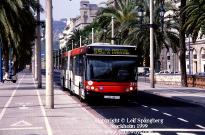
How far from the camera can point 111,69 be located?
25625 mm

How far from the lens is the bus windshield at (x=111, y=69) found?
1010 inches

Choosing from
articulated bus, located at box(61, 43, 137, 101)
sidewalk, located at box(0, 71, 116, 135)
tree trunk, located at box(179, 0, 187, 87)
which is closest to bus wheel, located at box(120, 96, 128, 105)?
articulated bus, located at box(61, 43, 137, 101)

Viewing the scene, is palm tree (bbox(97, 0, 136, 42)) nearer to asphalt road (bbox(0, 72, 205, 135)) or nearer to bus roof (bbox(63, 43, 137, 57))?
bus roof (bbox(63, 43, 137, 57))

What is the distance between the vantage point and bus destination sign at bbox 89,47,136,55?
1020 inches

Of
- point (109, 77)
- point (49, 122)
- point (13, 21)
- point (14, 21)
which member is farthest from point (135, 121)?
point (14, 21)

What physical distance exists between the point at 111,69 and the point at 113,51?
0.90m

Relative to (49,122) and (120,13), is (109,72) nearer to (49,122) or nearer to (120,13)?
(49,122)

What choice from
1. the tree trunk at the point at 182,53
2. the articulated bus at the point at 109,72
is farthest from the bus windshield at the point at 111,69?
the tree trunk at the point at 182,53

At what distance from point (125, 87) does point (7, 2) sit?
56.9 ft

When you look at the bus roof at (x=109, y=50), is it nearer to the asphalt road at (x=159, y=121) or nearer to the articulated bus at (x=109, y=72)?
the articulated bus at (x=109, y=72)

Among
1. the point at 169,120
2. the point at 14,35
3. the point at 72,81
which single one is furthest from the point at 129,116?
the point at 14,35

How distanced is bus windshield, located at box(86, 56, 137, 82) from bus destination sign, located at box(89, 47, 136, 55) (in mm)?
239

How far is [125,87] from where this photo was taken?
25.8 m

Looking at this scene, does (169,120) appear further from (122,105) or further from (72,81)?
(72,81)
